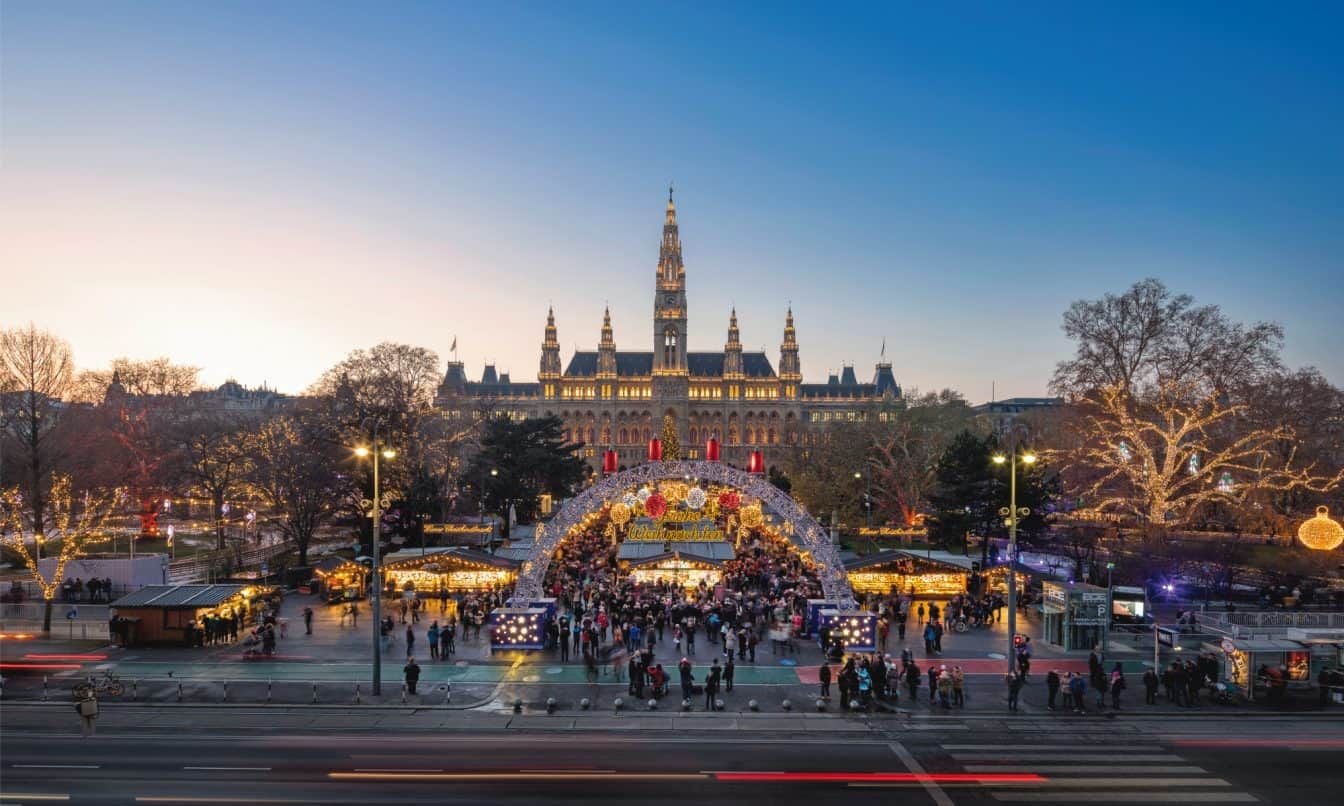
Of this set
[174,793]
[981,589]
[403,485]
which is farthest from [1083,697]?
[403,485]

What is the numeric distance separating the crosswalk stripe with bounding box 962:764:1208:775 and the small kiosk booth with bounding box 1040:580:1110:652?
11.1 meters

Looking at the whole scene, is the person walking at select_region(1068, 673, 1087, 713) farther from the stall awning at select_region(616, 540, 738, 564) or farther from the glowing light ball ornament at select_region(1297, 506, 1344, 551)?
the stall awning at select_region(616, 540, 738, 564)

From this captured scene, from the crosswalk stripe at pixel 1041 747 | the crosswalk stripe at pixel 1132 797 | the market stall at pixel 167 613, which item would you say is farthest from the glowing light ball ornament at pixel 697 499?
the crosswalk stripe at pixel 1132 797

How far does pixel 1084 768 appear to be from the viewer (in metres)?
16.6

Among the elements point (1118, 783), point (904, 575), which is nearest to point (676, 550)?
point (904, 575)

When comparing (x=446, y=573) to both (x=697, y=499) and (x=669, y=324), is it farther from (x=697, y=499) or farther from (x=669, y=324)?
(x=669, y=324)

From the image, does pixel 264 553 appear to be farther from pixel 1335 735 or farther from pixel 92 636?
pixel 1335 735

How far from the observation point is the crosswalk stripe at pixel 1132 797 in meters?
14.8

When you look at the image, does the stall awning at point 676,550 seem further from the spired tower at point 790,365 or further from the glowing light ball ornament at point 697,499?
the spired tower at point 790,365

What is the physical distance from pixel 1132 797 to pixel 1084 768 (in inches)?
64.9

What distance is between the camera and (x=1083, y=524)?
4522cm

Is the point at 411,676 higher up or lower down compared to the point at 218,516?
lower down

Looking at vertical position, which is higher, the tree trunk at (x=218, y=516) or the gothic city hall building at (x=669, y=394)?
the gothic city hall building at (x=669, y=394)

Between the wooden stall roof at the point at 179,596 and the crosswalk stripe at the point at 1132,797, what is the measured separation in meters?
27.9
